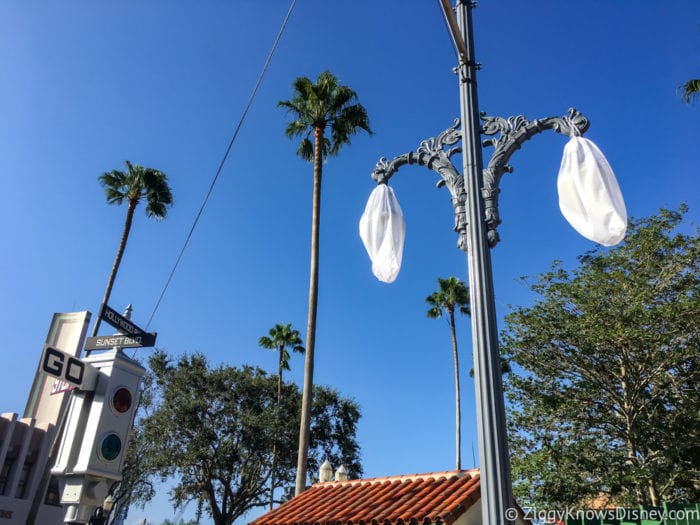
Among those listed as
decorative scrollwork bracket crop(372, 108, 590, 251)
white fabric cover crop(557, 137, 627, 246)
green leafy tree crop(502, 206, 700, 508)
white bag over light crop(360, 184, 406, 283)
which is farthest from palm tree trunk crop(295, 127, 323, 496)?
white fabric cover crop(557, 137, 627, 246)

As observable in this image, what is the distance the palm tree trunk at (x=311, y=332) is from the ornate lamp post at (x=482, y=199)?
11.2 metres

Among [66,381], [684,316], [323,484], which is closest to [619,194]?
[66,381]

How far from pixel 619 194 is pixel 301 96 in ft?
56.0

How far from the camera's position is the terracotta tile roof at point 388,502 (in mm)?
7242

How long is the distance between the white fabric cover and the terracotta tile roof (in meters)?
4.45

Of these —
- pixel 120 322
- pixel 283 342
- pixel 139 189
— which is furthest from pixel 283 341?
pixel 120 322

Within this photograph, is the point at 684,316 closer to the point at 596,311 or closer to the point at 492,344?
the point at 596,311

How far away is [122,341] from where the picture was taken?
830 centimetres

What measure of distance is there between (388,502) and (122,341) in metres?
4.80

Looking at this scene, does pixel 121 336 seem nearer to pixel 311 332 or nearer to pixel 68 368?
pixel 68 368

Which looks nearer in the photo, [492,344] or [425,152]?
[492,344]

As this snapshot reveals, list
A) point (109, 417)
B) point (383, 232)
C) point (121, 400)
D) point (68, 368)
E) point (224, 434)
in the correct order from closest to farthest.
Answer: point (383, 232), point (68, 368), point (109, 417), point (121, 400), point (224, 434)

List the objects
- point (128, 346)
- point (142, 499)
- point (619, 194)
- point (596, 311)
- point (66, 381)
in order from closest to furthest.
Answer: point (619, 194)
point (66, 381)
point (128, 346)
point (596, 311)
point (142, 499)

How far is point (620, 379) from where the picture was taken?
58.4ft
